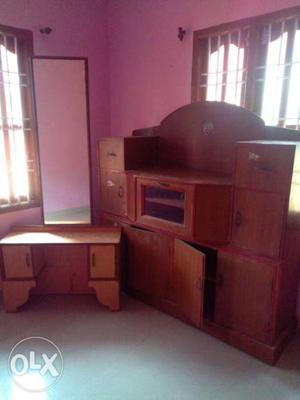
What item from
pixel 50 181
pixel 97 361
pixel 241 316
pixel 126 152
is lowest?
pixel 97 361

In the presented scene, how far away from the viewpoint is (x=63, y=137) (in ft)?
8.32

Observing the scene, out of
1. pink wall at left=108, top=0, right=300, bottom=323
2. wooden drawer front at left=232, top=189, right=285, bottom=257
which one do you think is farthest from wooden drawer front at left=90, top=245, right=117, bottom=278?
pink wall at left=108, top=0, right=300, bottom=323

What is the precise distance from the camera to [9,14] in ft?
7.72

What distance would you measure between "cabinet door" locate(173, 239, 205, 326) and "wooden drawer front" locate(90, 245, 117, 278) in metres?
0.47

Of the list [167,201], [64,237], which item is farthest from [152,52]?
[64,237]

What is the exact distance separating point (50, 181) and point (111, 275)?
895 mm

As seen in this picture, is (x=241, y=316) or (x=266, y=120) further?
(x=266, y=120)

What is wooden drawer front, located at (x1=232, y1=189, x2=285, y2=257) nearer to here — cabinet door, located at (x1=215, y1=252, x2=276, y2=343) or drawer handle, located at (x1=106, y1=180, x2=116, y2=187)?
cabinet door, located at (x1=215, y1=252, x2=276, y2=343)

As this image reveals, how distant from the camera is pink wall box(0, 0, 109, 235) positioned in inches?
96.1

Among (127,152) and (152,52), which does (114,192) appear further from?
(152,52)

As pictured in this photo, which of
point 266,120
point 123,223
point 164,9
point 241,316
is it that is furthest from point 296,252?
point 164,9

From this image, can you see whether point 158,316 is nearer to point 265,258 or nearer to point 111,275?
point 111,275

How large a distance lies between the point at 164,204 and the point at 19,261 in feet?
3.83

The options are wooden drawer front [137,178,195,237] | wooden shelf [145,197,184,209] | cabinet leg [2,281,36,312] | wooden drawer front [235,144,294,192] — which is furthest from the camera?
cabinet leg [2,281,36,312]
